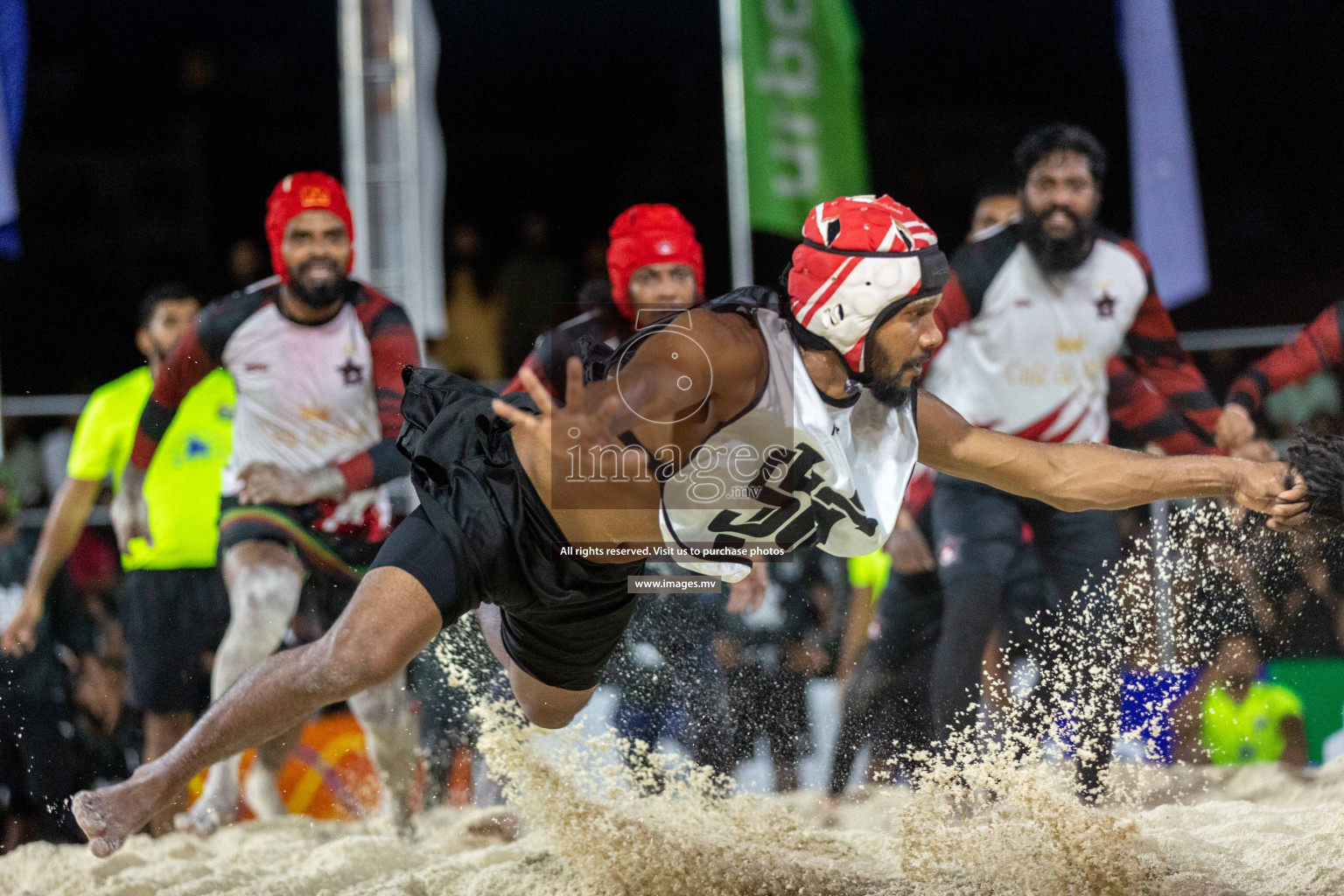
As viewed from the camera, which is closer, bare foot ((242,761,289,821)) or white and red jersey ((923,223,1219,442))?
white and red jersey ((923,223,1219,442))

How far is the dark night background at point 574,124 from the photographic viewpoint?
8422mm

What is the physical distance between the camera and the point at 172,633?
5031mm

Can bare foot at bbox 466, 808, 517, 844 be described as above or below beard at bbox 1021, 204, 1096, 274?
below

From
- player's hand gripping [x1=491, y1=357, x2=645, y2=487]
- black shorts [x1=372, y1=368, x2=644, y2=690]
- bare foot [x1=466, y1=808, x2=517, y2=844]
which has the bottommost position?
bare foot [x1=466, y1=808, x2=517, y2=844]

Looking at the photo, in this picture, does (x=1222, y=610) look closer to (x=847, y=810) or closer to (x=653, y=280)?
(x=847, y=810)

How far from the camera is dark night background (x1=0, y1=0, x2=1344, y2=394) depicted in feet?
27.6

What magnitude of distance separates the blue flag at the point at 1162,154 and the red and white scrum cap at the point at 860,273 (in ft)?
9.50

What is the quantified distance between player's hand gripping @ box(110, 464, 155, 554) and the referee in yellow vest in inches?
2.8

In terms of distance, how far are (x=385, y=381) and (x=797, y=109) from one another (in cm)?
237

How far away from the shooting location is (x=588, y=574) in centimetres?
322

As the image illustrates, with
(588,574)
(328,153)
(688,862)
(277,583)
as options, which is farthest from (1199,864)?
(328,153)

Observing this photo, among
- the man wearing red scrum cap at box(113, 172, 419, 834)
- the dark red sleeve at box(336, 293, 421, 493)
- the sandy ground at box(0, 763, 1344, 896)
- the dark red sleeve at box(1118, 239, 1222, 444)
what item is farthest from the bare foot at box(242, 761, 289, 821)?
the dark red sleeve at box(1118, 239, 1222, 444)

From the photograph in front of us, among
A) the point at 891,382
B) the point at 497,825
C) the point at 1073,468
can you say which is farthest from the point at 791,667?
the point at 891,382

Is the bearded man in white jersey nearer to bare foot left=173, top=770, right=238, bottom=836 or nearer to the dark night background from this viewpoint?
bare foot left=173, top=770, right=238, bottom=836
